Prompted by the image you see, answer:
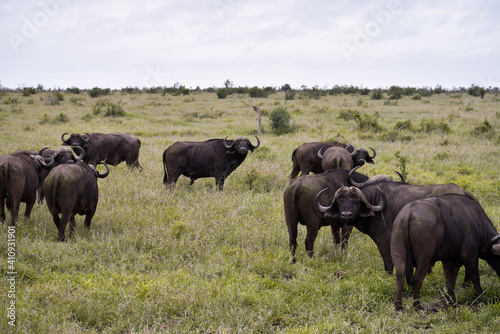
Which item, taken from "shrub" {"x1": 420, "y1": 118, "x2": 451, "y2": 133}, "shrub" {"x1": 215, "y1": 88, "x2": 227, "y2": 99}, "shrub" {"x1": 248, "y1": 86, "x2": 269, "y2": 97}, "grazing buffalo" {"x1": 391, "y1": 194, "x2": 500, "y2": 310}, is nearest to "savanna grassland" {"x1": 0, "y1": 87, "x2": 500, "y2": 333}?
"grazing buffalo" {"x1": 391, "y1": 194, "x2": 500, "y2": 310}

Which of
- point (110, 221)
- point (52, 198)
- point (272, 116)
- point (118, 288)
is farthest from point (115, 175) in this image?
point (272, 116)

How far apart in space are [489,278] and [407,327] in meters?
1.95

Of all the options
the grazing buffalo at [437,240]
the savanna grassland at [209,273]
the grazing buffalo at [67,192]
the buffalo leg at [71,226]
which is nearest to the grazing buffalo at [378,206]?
the savanna grassland at [209,273]

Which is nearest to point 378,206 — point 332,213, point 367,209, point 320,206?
point 367,209

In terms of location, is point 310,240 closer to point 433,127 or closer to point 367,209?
point 367,209

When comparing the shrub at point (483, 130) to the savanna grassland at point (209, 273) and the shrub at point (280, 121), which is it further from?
the shrub at point (280, 121)

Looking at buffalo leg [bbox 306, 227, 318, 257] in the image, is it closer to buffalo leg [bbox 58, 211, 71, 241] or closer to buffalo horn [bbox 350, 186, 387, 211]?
buffalo horn [bbox 350, 186, 387, 211]

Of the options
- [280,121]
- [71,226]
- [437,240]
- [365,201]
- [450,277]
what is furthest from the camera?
[280,121]

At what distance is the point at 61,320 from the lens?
4.25 metres

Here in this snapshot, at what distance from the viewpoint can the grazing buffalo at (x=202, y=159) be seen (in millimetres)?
9883

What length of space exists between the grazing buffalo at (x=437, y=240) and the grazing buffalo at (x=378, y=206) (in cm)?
72

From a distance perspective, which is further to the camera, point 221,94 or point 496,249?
point 221,94

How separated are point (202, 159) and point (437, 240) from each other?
256 inches

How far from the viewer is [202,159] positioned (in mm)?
10031
